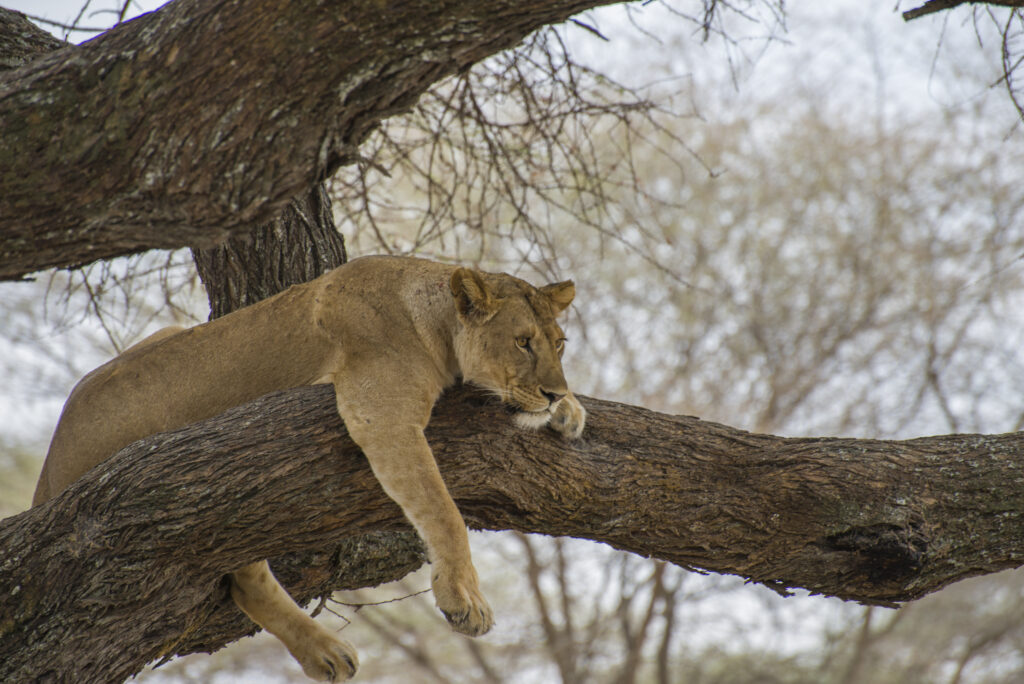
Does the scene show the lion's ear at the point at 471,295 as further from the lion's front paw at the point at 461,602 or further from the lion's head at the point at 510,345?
the lion's front paw at the point at 461,602

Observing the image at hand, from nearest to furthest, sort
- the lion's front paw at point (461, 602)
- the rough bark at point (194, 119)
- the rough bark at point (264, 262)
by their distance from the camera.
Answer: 1. the rough bark at point (194, 119)
2. the lion's front paw at point (461, 602)
3. the rough bark at point (264, 262)

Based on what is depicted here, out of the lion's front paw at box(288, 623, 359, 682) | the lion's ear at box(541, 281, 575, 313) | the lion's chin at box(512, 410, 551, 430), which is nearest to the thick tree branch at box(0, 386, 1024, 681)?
the lion's chin at box(512, 410, 551, 430)

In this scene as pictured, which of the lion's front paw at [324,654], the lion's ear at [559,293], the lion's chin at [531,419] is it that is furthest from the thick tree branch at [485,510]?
the lion's ear at [559,293]

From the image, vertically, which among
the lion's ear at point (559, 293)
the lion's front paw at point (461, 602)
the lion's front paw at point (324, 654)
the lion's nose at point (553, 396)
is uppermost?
the lion's ear at point (559, 293)

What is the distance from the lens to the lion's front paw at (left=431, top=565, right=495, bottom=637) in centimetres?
323

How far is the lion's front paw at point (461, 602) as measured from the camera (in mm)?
3229

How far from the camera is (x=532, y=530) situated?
3.68m

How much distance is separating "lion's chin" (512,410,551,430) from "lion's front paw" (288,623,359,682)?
113 cm

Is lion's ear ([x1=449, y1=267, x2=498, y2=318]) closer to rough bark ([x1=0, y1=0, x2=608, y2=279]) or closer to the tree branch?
rough bark ([x1=0, y1=0, x2=608, y2=279])

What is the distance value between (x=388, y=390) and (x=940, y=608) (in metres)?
11.8

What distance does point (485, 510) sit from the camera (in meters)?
3.65

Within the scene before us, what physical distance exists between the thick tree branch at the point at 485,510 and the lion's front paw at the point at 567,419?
5 centimetres

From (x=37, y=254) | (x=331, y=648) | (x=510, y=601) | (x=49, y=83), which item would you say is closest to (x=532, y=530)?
(x=331, y=648)

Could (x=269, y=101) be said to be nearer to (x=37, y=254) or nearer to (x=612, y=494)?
(x=37, y=254)
